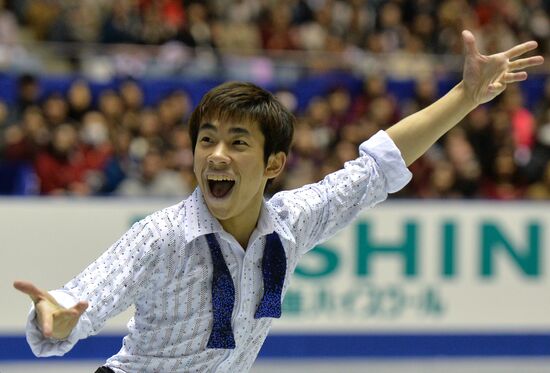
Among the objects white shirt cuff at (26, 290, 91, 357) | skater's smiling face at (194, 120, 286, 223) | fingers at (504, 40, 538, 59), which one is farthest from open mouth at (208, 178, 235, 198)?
fingers at (504, 40, 538, 59)

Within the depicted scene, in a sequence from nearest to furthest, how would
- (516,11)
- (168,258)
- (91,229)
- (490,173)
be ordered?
(168,258) → (91,229) → (490,173) → (516,11)

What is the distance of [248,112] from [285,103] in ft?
24.4

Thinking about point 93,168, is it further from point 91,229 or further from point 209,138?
point 209,138

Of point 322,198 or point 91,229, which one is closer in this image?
point 322,198

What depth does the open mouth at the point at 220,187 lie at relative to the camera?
140 inches

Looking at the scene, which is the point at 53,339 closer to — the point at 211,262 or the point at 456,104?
the point at 211,262

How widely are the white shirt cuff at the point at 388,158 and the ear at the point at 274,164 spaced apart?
14.3 inches

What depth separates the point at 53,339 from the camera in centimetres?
322

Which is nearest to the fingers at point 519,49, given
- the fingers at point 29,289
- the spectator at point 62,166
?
the fingers at point 29,289

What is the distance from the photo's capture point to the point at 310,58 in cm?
1161

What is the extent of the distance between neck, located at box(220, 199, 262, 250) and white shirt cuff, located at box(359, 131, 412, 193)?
0.53 meters

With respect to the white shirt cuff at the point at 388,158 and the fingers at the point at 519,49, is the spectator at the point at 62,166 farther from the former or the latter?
the fingers at the point at 519,49

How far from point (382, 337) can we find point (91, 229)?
2594mm

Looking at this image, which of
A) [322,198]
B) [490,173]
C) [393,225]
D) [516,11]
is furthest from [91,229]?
[516,11]
